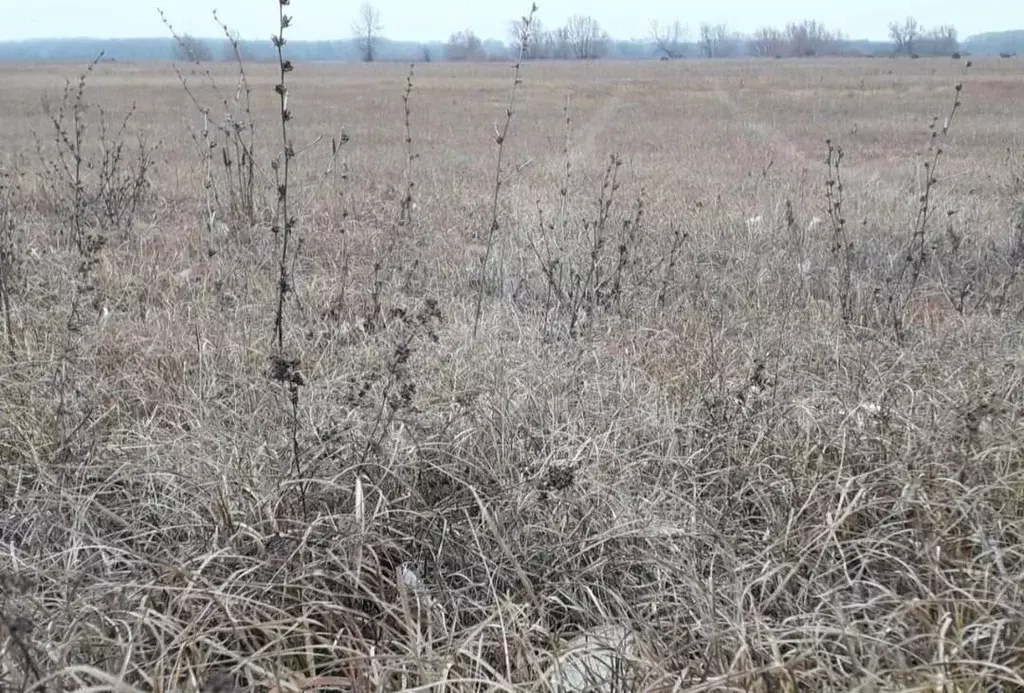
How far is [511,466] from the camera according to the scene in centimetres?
306

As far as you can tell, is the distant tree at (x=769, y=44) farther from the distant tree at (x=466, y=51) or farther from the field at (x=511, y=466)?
the field at (x=511, y=466)

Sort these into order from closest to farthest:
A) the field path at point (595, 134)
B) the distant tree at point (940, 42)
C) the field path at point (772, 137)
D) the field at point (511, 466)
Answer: the field at point (511, 466) → the field path at point (772, 137) → the field path at point (595, 134) → the distant tree at point (940, 42)

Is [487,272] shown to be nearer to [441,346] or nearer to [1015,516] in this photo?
[441,346]

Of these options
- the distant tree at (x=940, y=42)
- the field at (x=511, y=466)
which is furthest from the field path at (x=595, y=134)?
the distant tree at (x=940, y=42)

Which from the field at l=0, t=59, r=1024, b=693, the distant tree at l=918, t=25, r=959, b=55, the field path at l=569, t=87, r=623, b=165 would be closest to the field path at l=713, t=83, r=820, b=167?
the field path at l=569, t=87, r=623, b=165

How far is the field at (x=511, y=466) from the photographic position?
217 centimetres

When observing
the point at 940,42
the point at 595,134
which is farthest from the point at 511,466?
the point at 940,42

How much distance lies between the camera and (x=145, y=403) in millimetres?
3615

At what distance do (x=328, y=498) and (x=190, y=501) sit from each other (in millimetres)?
436

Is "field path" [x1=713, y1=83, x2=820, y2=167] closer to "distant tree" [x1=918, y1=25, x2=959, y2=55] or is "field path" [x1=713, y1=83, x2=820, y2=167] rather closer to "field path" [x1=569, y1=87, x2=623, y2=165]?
"field path" [x1=569, y1=87, x2=623, y2=165]

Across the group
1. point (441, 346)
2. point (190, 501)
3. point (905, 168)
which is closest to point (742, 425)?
point (441, 346)

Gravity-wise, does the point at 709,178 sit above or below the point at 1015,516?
above

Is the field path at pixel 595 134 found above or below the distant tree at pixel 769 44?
below

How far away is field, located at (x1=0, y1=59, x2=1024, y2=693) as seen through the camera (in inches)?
85.4
